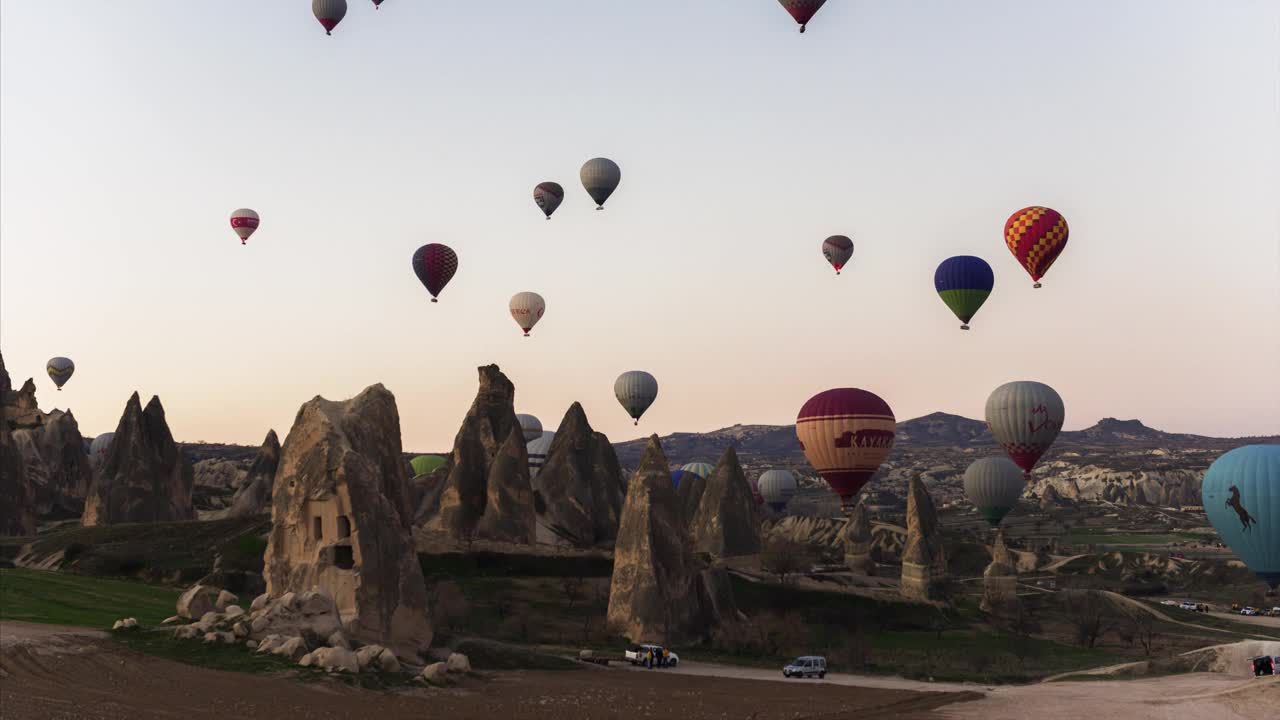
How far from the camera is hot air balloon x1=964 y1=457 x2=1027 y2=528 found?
362 feet

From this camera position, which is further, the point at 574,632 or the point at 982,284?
the point at 982,284

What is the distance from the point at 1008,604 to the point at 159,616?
60.3 m

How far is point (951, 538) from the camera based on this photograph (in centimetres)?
15088

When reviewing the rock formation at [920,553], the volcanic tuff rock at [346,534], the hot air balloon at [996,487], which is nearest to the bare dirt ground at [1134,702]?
the volcanic tuff rock at [346,534]

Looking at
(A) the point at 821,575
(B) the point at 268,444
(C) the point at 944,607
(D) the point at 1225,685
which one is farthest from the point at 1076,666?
(B) the point at 268,444

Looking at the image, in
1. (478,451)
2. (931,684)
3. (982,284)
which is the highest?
(982,284)

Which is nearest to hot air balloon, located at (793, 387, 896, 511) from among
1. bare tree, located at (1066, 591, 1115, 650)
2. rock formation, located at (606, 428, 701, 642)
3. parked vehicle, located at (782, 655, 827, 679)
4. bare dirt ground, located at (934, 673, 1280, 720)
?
bare tree, located at (1066, 591, 1115, 650)

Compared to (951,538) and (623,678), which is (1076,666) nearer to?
(623,678)

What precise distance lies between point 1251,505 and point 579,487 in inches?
1838

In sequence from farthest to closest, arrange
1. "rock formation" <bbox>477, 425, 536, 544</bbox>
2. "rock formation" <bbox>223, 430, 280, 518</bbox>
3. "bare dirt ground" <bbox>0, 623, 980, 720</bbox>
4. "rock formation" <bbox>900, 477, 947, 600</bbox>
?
"rock formation" <bbox>223, 430, 280, 518</bbox> → "rock formation" <bbox>900, 477, 947, 600</bbox> → "rock formation" <bbox>477, 425, 536, 544</bbox> → "bare dirt ground" <bbox>0, 623, 980, 720</bbox>

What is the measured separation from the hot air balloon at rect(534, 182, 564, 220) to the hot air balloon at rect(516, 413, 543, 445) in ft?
138

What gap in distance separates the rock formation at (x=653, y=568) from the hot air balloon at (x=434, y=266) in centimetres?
3600

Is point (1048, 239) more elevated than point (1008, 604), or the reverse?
point (1048, 239)

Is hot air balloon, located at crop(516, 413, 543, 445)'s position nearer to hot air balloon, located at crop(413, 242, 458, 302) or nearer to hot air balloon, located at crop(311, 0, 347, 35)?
hot air balloon, located at crop(413, 242, 458, 302)
